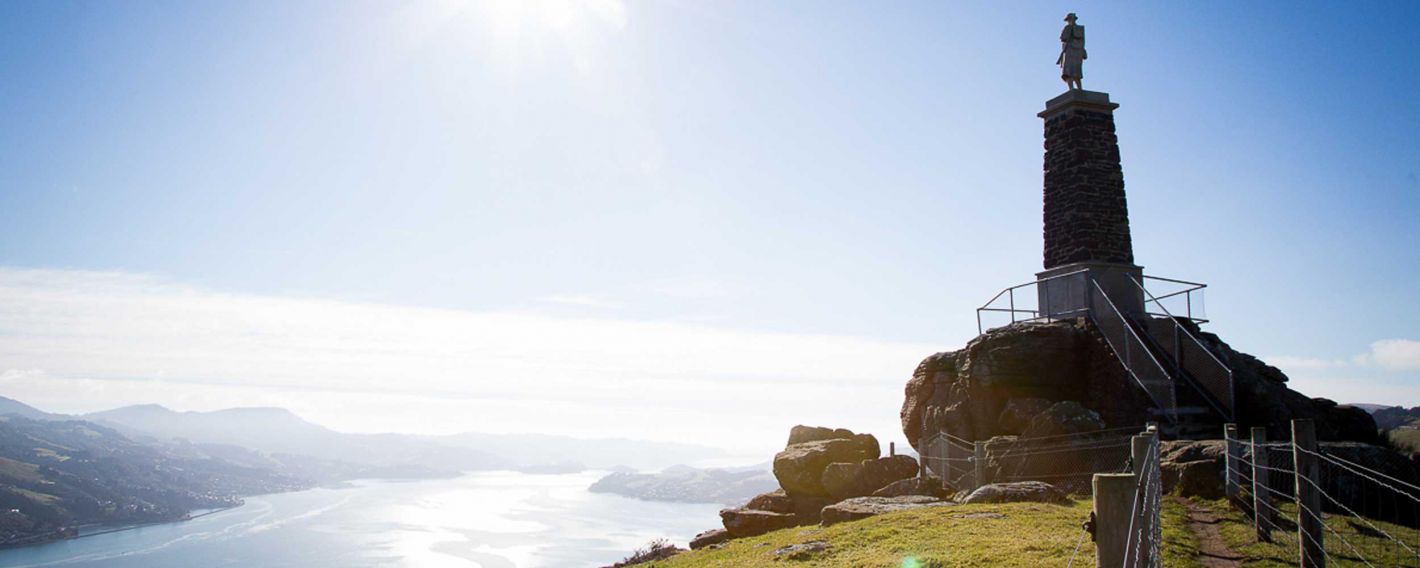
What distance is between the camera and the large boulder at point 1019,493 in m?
18.0

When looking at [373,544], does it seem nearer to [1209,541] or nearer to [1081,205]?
[1081,205]

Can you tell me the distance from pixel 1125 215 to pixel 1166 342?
542 cm

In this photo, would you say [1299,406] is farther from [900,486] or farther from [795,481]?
[795,481]

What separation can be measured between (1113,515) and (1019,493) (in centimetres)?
1483

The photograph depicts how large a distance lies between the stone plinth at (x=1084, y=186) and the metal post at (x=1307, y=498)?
17.6 metres

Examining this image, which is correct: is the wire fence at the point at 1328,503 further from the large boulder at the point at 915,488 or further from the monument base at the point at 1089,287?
the monument base at the point at 1089,287

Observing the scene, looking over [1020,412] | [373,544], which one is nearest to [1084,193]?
[1020,412]

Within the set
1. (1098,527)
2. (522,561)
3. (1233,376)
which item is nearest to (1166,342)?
(1233,376)

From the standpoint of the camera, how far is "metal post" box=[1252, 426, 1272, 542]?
12.6 metres

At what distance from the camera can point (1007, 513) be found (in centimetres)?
1619

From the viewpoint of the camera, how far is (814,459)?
26.2 m

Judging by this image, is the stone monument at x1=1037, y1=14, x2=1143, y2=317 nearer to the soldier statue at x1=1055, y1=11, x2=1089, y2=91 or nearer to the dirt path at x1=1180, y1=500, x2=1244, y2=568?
the soldier statue at x1=1055, y1=11, x2=1089, y2=91

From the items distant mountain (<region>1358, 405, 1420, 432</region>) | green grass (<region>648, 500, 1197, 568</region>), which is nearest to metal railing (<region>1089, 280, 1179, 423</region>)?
green grass (<region>648, 500, 1197, 568</region>)

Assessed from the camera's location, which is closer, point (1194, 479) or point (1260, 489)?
point (1260, 489)
